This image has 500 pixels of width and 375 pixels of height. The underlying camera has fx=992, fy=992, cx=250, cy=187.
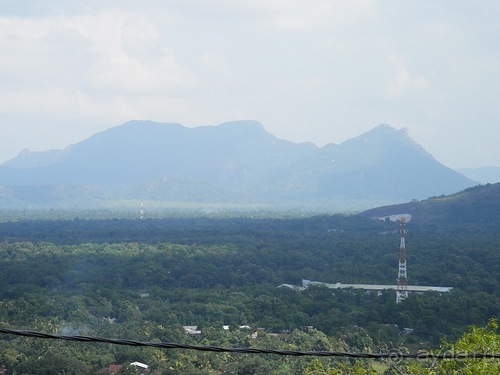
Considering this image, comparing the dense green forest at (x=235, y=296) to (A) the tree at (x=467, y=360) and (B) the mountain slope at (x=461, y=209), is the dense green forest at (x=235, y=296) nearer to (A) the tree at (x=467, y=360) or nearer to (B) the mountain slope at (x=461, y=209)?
(A) the tree at (x=467, y=360)

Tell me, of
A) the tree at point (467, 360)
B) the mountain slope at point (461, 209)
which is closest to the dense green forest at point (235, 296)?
the tree at point (467, 360)

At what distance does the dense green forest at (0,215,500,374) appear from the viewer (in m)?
26.2

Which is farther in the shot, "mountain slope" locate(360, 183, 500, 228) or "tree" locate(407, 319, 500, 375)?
"mountain slope" locate(360, 183, 500, 228)

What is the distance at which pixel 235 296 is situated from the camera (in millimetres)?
43531

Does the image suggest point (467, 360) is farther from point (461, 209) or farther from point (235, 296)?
point (461, 209)

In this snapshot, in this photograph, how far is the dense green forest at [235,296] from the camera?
26188mm

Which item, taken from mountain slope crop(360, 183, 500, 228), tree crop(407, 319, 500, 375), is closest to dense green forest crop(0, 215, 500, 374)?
tree crop(407, 319, 500, 375)

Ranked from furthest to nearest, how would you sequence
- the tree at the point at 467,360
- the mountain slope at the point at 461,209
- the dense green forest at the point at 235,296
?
the mountain slope at the point at 461,209, the dense green forest at the point at 235,296, the tree at the point at 467,360

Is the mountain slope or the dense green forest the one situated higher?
the mountain slope

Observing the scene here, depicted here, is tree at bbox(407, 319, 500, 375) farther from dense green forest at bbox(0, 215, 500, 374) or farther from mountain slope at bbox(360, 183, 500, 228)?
mountain slope at bbox(360, 183, 500, 228)

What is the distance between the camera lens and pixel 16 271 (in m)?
51.5

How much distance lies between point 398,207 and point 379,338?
247ft

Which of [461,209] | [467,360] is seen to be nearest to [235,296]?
[467,360]

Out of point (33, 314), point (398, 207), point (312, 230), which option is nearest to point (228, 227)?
point (312, 230)
